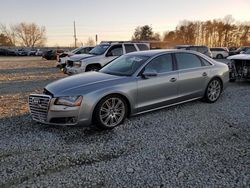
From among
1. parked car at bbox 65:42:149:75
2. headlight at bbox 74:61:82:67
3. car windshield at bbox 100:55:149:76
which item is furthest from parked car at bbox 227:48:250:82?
headlight at bbox 74:61:82:67

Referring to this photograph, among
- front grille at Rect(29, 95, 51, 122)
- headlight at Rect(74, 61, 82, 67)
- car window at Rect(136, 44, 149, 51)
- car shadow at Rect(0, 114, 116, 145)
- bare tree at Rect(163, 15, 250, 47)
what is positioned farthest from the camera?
bare tree at Rect(163, 15, 250, 47)

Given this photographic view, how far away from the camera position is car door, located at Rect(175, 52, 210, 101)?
6.02 metres

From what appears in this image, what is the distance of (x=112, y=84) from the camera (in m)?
4.94

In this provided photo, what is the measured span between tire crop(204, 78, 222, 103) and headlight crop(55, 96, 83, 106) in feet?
12.1

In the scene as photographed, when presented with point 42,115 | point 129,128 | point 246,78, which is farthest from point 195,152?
point 246,78

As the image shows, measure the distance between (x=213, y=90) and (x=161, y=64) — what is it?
2.02 meters

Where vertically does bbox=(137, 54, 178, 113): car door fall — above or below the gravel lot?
above

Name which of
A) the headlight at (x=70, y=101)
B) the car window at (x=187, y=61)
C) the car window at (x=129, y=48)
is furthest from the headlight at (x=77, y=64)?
the headlight at (x=70, y=101)

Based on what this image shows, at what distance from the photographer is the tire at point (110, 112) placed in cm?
476

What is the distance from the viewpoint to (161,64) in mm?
5766

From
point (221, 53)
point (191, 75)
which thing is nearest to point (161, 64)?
point (191, 75)

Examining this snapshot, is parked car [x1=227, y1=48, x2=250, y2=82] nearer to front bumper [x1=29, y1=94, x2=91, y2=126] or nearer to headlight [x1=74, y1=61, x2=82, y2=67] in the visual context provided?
headlight [x1=74, y1=61, x2=82, y2=67]

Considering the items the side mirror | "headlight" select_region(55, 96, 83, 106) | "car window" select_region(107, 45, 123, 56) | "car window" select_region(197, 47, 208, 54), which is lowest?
"headlight" select_region(55, 96, 83, 106)

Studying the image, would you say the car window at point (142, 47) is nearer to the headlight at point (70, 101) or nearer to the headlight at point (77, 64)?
the headlight at point (77, 64)
